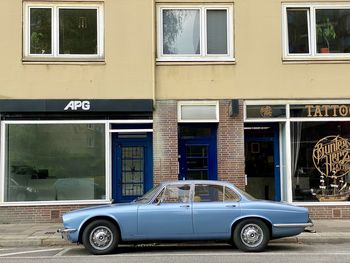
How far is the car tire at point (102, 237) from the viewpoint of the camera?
34.2 ft

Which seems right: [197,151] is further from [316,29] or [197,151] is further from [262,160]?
[316,29]

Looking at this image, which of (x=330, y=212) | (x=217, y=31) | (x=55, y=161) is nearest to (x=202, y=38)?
(x=217, y=31)

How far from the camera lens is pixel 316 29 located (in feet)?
51.1

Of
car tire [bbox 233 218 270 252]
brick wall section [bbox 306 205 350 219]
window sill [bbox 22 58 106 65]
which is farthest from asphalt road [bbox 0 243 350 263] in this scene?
window sill [bbox 22 58 106 65]

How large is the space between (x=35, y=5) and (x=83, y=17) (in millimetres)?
1361

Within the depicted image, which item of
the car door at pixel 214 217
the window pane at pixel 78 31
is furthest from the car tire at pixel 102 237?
the window pane at pixel 78 31

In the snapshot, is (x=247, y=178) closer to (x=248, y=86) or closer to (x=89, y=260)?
(x=248, y=86)

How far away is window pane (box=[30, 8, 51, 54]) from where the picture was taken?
15172 millimetres

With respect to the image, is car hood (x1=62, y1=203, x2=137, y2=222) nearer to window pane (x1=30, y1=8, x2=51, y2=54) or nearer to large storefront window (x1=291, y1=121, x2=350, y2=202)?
window pane (x1=30, y1=8, x2=51, y2=54)

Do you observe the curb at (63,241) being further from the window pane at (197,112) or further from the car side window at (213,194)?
the window pane at (197,112)

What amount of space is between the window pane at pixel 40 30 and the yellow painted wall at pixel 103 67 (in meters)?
0.36

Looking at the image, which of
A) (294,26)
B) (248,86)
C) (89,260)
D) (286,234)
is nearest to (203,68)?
(248,86)

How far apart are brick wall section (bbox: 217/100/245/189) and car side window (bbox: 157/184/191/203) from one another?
4.57 metres

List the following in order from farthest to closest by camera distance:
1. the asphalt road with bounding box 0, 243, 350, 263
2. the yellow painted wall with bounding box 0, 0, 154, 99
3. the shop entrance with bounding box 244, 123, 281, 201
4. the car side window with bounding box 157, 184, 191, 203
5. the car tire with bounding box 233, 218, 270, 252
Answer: the shop entrance with bounding box 244, 123, 281, 201 → the yellow painted wall with bounding box 0, 0, 154, 99 → the car side window with bounding box 157, 184, 191, 203 → the car tire with bounding box 233, 218, 270, 252 → the asphalt road with bounding box 0, 243, 350, 263
